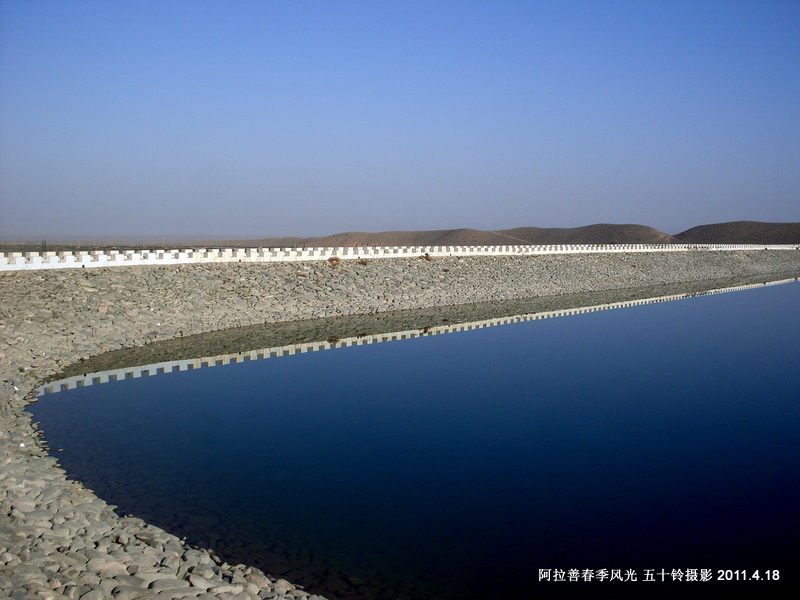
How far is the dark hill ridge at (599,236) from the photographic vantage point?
400 ft

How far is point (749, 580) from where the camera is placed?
923cm

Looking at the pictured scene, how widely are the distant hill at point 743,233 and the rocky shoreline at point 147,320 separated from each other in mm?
53011

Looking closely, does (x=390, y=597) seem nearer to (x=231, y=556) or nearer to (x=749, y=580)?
(x=231, y=556)

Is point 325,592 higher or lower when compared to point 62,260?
lower

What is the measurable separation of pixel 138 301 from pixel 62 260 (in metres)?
4.70

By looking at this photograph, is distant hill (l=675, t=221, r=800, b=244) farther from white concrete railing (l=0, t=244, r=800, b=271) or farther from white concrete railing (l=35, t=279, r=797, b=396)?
white concrete railing (l=35, t=279, r=797, b=396)

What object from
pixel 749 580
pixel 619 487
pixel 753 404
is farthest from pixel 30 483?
pixel 753 404

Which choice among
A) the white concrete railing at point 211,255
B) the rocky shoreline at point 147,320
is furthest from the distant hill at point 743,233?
the white concrete railing at point 211,255

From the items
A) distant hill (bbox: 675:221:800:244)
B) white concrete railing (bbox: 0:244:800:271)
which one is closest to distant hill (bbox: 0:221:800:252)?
distant hill (bbox: 675:221:800:244)

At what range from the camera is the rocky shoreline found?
8547 mm

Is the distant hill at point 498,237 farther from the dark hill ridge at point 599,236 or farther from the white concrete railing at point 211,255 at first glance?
the white concrete railing at point 211,255

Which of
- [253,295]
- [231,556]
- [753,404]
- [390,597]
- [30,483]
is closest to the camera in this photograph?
[390,597]

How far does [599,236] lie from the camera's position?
130 metres

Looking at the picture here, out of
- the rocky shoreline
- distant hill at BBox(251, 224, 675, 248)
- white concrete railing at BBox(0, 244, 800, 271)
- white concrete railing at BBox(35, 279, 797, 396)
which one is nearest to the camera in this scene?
the rocky shoreline
